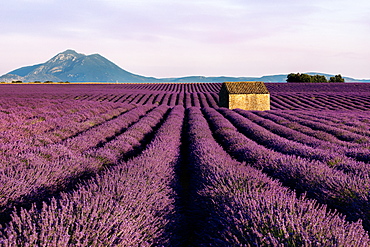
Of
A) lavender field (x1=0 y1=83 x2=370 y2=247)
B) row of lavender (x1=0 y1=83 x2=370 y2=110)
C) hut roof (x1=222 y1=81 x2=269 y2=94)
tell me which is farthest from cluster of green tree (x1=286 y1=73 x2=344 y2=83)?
lavender field (x1=0 y1=83 x2=370 y2=247)

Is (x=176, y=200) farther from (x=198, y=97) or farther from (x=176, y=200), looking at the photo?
(x=198, y=97)

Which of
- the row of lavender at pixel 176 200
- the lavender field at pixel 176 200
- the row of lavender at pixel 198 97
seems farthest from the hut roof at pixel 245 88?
the row of lavender at pixel 176 200

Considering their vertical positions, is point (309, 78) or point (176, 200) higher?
point (309, 78)

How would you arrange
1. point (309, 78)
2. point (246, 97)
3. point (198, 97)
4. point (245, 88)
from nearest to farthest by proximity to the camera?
1. point (246, 97)
2. point (245, 88)
3. point (198, 97)
4. point (309, 78)

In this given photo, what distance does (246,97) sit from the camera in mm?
25906

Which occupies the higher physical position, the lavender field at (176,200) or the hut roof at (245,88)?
the hut roof at (245,88)

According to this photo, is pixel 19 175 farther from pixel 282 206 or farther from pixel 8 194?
pixel 282 206

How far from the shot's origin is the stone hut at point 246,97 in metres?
25.6

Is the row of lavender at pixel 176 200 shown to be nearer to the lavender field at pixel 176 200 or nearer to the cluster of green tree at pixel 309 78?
the lavender field at pixel 176 200

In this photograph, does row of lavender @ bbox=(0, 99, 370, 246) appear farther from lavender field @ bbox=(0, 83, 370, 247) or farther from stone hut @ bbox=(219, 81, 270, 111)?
stone hut @ bbox=(219, 81, 270, 111)

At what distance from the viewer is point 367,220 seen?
9.46ft

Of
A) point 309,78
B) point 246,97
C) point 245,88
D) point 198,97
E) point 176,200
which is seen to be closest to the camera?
point 176,200

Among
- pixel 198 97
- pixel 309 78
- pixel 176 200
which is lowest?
pixel 176 200

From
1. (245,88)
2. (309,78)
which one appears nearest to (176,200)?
(245,88)
